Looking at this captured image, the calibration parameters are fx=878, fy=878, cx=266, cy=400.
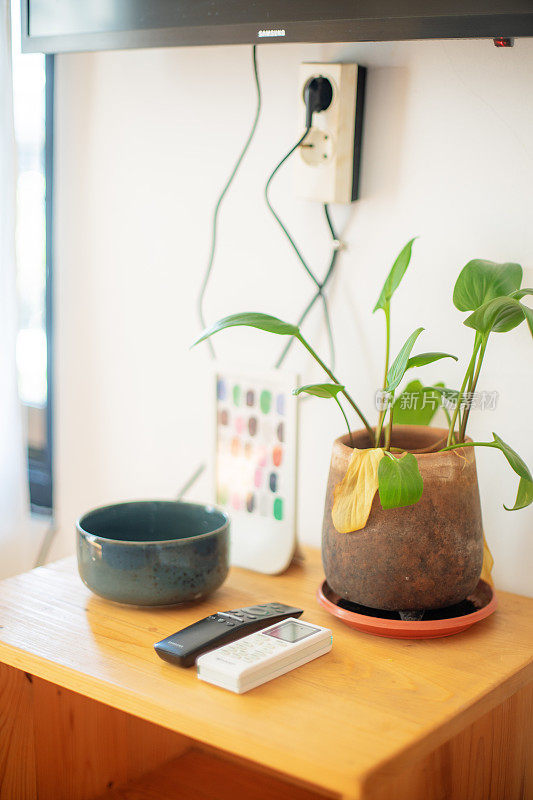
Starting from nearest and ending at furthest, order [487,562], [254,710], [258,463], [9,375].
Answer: [254,710] < [487,562] < [258,463] < [9,375]

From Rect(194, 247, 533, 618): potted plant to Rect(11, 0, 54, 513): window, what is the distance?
622mm

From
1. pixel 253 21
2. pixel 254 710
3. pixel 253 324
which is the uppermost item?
pixel 253 21

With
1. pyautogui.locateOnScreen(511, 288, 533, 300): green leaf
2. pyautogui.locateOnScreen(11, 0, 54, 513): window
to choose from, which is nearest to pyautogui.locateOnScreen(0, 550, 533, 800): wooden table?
pyautogui.locateOnScreen(511, 288, 533, 300): green leaf

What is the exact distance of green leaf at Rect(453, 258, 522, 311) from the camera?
875 millimetres

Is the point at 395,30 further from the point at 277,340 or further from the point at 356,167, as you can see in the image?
the point at 277,340

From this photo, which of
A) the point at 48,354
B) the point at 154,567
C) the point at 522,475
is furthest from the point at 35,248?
the point at 522,475

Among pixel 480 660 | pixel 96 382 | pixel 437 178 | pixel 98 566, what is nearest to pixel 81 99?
pixel 96 382

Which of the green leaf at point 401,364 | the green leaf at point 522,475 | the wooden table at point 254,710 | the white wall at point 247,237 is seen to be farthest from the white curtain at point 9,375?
the green leaf at point 522,475

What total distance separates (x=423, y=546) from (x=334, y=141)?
0.49 metres

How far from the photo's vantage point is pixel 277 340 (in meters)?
1.19

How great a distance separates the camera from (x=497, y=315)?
0.83 meters

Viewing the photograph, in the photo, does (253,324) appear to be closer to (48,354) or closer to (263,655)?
(263,655)

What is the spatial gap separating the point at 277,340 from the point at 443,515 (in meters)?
0.42

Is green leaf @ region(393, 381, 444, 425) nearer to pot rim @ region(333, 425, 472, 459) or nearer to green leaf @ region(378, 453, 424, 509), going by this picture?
pot rim @ region(333, 425, 472, 459)
